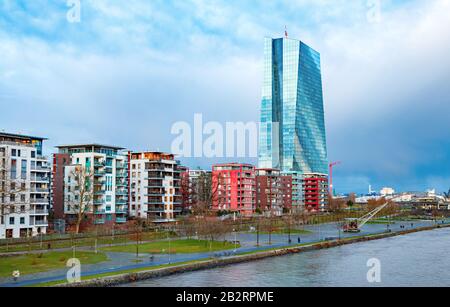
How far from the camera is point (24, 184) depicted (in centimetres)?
5841

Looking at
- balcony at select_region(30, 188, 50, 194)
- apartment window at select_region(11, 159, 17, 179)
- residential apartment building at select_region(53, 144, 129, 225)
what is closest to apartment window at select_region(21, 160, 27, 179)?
apartment window at select_region(11, 159, 17, 179)

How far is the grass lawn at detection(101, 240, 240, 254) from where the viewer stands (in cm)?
4875

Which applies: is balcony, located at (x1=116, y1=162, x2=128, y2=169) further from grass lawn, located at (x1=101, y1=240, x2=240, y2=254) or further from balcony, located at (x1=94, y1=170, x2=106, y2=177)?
grass lawn, located at (x1=101, y1=240, x2=240, y2=254)

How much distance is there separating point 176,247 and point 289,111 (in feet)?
398

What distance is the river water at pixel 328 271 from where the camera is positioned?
35.7m

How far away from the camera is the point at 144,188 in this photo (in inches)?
→ 3361

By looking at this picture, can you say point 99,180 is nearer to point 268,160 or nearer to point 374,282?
point 374,282

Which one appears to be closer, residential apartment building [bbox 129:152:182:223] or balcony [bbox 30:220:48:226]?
balcony [bbox 30:220:48:226]

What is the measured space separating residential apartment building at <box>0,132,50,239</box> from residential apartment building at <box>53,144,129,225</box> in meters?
6.85

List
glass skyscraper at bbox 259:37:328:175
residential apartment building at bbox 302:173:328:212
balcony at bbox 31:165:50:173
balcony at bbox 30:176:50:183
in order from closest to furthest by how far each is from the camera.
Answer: balcony at bbox 30:176:50:183 < balcony at bbox 31:165:50:173 < residential apartment building at bbox 302:173:328:212 < glass skyscraper at bbox 259:37:328:175

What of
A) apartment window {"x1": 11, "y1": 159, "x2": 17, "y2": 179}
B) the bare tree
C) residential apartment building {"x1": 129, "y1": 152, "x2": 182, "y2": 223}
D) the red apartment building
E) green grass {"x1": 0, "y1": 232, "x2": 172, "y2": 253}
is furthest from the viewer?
residential apartment building {"x1": 129, "y1": 152, "x2": 182, "y2": 223}

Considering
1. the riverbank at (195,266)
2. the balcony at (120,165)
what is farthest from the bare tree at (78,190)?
the riverbank at (195,266)
